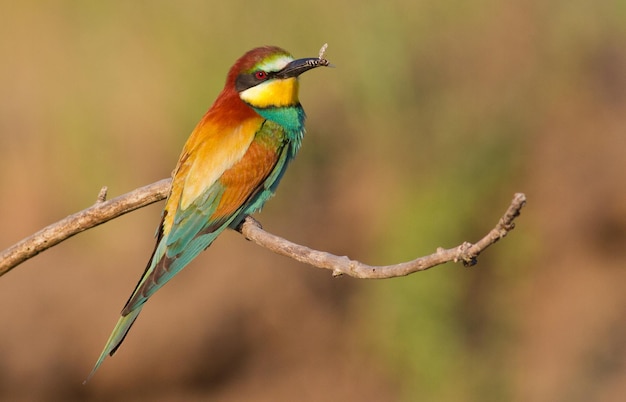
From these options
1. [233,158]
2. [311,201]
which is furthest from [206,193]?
[311,201]

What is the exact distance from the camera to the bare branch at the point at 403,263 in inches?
72.9

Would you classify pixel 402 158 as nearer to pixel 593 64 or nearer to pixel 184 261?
pixel 593 64

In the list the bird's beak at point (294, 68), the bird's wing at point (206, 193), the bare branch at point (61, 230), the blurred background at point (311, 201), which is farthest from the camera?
the blurred background at point (311, 201)

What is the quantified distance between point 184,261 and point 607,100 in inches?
117

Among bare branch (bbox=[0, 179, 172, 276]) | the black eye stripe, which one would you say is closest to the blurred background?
the black eye stripe

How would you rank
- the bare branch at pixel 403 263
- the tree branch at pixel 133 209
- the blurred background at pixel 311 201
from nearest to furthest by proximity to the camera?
the bare branch at pixel 403 263, the tree branch at pixel 133 209, the blurred background at pixel 311 201

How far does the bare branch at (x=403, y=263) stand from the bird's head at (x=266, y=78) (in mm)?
752

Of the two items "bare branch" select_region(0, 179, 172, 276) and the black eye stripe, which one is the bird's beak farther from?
"bare branch" select_region(0, 179, 172, 276)

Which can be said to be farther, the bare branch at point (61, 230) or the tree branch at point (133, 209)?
the bare branch at point (61, 230)

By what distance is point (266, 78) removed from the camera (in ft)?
10.8

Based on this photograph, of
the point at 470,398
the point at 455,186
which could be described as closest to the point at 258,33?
the point at 455,186

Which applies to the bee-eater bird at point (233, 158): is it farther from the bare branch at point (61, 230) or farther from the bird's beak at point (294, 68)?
the bare branch at point (61, 230)

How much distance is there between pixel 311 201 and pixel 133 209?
2271 mm

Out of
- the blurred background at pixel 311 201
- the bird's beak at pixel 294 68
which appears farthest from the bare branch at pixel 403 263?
the blurred background at pixel 311 201
